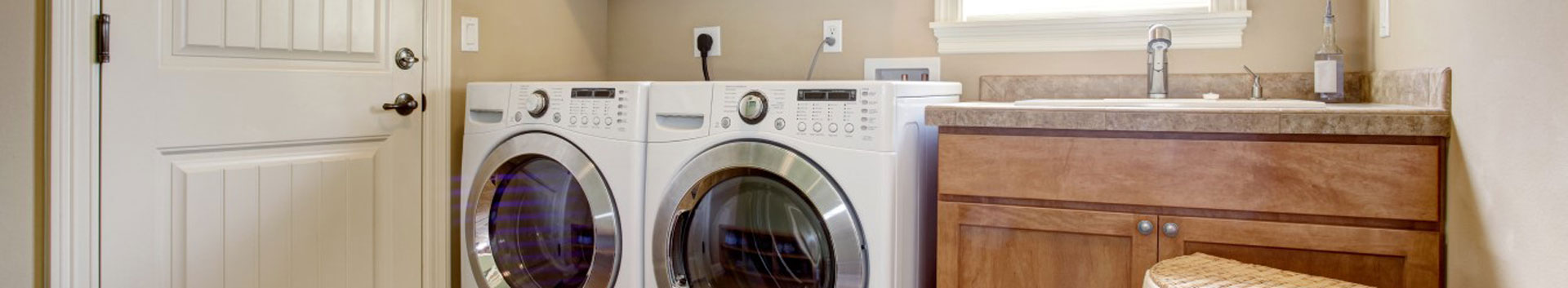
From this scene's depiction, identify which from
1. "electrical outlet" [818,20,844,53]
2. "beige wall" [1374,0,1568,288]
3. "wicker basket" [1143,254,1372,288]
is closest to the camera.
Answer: "beige wall" [1374,0,1568,288]

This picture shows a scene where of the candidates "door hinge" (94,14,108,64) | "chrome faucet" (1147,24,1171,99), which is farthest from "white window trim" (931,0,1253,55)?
"door hinge" (94,14,108,64)

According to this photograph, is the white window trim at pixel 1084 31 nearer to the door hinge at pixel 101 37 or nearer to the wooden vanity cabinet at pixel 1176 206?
the wooden vanity cabinet at pixel 1176 206

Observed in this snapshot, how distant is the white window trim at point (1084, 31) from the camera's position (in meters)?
2.09

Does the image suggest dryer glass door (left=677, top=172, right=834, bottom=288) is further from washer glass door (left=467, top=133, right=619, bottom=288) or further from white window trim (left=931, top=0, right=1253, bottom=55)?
white window trim (left=931, top=0, right=1253, bottom=55)

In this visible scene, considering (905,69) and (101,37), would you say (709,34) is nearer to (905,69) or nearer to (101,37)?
(905,69)

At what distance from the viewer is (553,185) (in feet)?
6.70

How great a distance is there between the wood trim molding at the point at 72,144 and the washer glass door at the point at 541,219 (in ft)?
2.39

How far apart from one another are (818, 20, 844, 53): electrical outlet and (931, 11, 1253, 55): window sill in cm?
27

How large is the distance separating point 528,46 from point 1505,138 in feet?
6.76

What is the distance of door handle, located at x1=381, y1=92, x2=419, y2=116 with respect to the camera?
6.60ft

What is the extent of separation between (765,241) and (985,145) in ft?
1.57

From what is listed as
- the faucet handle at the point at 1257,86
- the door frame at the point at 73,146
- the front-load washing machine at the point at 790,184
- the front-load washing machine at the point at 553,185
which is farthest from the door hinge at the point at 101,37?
the faucet handle at the point at 1257,86

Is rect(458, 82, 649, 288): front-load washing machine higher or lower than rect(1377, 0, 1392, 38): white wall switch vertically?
lower

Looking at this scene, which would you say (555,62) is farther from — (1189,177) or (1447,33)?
(1447,33)
